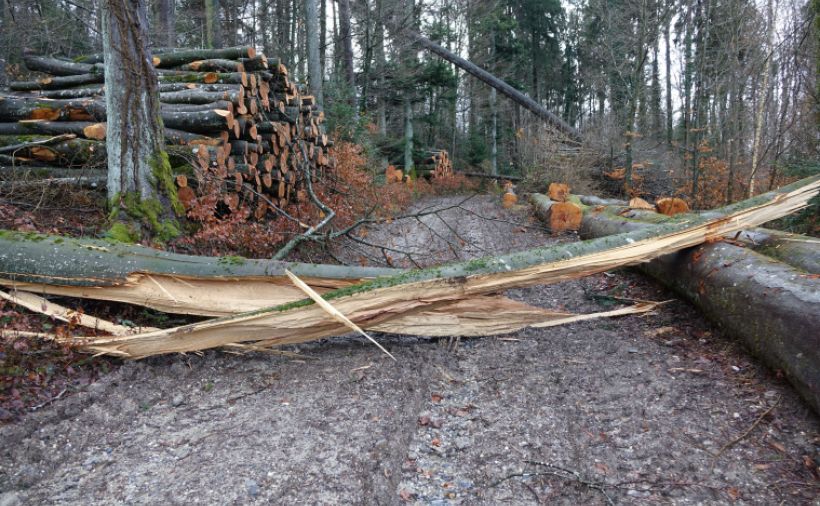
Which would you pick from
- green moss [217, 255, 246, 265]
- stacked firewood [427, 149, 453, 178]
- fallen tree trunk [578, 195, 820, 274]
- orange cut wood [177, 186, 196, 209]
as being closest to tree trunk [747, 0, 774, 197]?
fallen tree trunk [578, 195, 820, 274]

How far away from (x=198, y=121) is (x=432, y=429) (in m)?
5.39

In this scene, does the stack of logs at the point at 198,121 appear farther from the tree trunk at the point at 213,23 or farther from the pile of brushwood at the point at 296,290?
the tree trunk at the point at 213,23

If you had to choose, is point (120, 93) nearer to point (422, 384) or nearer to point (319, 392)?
point (319, 392)

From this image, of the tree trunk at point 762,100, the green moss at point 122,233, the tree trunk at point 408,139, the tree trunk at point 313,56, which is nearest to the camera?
the green moss at point 122,233

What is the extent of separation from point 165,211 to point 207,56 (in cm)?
398

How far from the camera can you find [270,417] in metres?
3.18

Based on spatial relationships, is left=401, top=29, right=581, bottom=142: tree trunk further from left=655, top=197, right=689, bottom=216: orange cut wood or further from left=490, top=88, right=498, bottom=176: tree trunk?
left=655, top=197, right=689, bottom=216: orange cut wood

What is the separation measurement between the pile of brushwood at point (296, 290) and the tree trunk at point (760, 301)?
0.02 metres

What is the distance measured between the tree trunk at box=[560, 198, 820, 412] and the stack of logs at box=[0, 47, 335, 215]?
15.8 ft

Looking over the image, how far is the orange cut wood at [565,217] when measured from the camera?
9766 mm

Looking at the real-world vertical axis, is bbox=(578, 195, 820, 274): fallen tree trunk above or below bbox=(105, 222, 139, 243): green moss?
below

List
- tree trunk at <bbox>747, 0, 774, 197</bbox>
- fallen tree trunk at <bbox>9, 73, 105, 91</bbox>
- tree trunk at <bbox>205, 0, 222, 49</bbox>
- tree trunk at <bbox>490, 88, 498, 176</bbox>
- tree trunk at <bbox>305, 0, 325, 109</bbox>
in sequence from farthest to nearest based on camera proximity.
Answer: tree trunk at <bbox>490, 88, 498, 176</bbox>, tree trunk at <bbox>205, 0, 222, 49</bbox>, tree trunk at <bbox>305, 0, 325, 109</bbox>, tree trunk at <bbox>747, 0, 774, 197</bbox>, fallen tree trunk at <bbox>9, 73, 105, 91</bbox>

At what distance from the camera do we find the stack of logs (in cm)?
602

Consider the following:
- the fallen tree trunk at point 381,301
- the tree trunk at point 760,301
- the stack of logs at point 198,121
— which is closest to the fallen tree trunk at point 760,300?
the tree trunk at point 760,301
